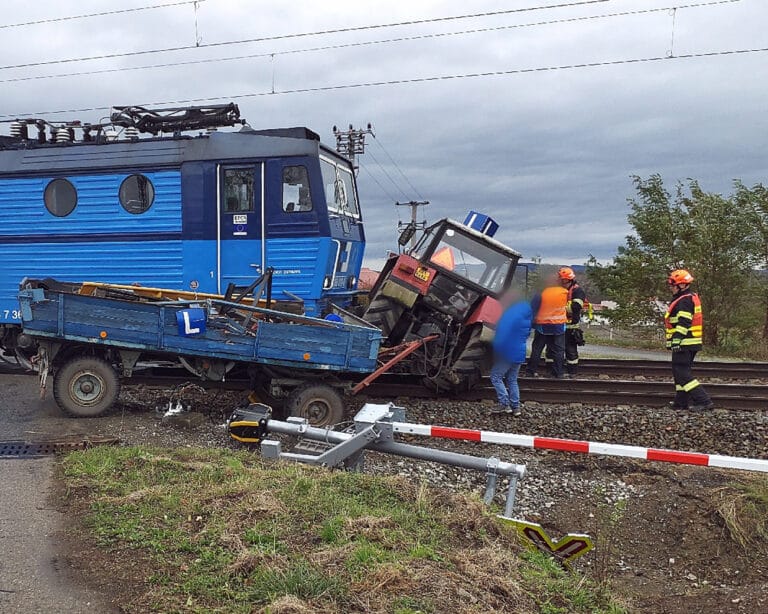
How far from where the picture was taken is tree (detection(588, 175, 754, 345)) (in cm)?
1861

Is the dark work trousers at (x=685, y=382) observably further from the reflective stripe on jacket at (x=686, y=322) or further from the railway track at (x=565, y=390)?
the railway track at (x=565, y=390)

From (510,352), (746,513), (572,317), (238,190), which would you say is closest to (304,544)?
(746,513)

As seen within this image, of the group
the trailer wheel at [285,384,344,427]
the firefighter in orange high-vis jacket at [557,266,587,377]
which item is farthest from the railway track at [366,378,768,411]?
the trailer wheel at [285,384,344,427]

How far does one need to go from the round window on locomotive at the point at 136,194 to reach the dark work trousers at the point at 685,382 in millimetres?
7253

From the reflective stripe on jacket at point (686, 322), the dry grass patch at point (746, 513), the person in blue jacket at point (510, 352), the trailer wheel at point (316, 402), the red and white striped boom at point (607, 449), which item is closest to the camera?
the red and white striped boom at point (607, 449)

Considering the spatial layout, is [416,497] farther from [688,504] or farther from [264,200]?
[264,200]

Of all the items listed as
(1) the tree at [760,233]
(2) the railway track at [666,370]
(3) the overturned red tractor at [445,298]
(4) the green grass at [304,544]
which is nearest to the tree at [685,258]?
(1) the tree at [760,233]

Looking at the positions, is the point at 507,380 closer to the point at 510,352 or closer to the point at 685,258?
the point at 510,352

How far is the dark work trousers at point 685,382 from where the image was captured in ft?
29.0

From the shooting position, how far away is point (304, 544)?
4.05 metres

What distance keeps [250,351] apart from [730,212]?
16.3 meters

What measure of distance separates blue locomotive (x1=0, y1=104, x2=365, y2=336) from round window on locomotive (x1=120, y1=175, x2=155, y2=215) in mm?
13

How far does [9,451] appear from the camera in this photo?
6219 millimetres

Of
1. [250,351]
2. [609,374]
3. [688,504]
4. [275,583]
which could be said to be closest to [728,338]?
[609,374]
